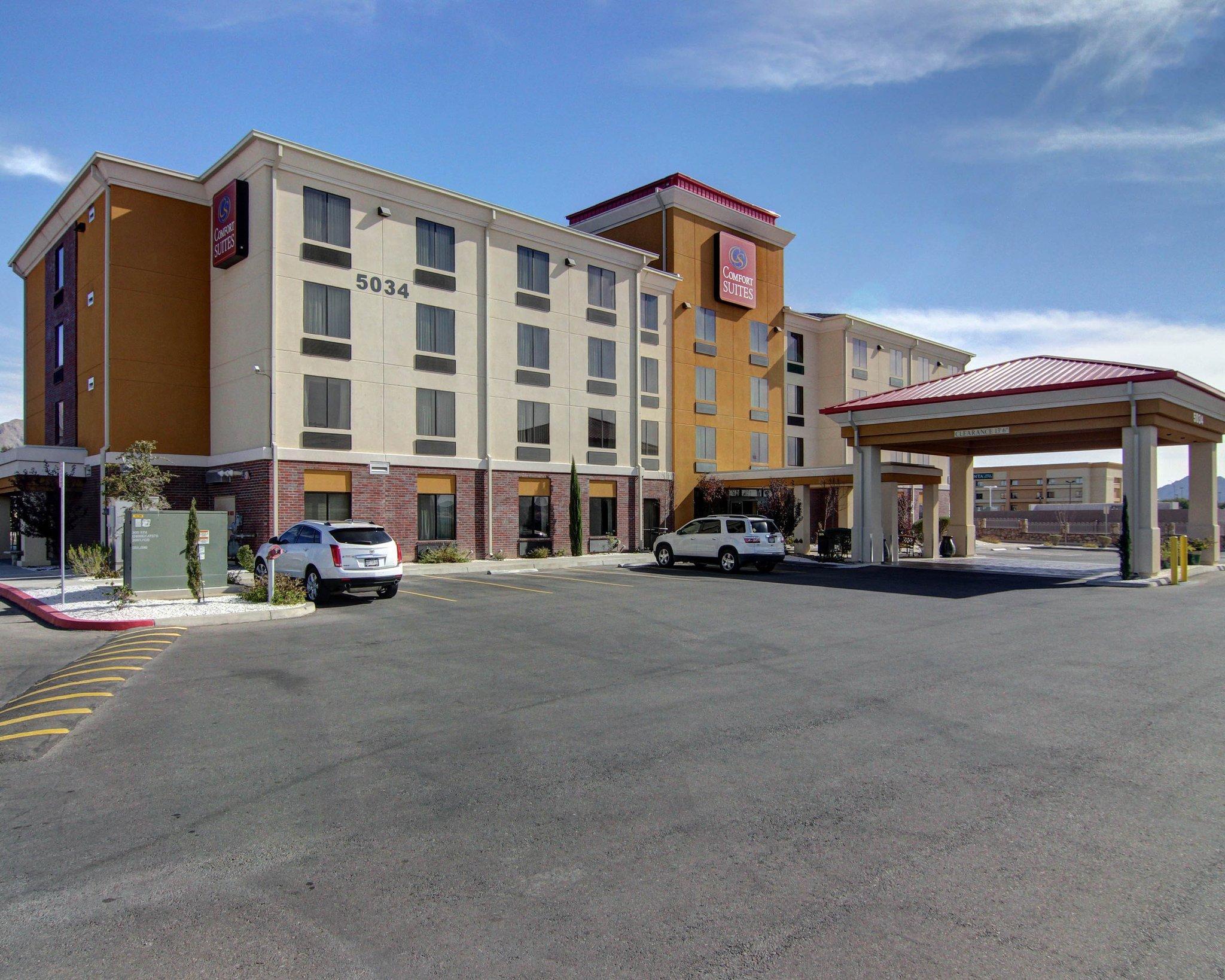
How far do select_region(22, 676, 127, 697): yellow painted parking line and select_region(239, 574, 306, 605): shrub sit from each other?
634 centimetres

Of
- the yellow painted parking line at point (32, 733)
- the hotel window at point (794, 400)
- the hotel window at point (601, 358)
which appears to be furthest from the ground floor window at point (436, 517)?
the hotel window at point (794, 400)

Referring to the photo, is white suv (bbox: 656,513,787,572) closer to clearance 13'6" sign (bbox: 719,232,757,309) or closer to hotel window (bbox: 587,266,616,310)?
hotel window (bbox: 587,266,616,310)

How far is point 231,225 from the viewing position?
82.6 feet

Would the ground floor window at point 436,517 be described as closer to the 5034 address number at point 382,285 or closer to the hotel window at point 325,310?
the hotel window at point 325,310

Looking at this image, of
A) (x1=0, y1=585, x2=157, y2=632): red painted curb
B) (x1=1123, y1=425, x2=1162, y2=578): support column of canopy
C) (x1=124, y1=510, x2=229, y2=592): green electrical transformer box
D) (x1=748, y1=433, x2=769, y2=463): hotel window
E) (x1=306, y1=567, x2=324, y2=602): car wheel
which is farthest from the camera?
(x1=748, y1=433, x2=769, y2=463): hotel window

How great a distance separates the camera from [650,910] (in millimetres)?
4000

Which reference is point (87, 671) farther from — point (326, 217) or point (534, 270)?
point (534, 270)

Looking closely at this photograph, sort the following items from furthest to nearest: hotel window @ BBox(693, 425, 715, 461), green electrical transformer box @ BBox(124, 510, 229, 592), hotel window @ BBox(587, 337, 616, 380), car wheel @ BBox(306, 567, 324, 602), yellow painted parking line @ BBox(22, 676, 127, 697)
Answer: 1. hotel window @ BBox(693, 425, 715, 461)
2. hotel window @ BBox(587, 337, 616, 380)
3. car wheel @ BBox(306, 567, 324, 602)
4. green electrical transformer box @ BBox(124, 510, 229, 592)
5. yellow painted parking line @ BBox(22, 676, 127, 697)

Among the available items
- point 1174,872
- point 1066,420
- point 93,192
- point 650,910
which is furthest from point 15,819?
point 93,192

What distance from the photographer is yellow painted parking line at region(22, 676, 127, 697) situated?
894cm

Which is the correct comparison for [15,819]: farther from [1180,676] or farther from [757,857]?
[1180,676]

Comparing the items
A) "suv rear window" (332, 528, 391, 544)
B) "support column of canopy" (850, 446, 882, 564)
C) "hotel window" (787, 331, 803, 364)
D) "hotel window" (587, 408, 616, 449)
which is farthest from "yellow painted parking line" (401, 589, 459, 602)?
"hotel window" (787, 331, 803, 364)

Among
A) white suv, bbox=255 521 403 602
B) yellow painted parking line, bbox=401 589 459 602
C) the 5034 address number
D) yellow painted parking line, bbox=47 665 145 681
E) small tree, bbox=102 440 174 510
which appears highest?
the 5034 address number

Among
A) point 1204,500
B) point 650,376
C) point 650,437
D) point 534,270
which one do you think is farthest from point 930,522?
point 534,270
